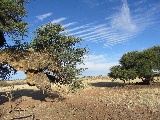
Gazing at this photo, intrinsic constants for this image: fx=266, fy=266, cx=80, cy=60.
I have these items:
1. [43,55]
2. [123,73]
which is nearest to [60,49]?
[43,55]

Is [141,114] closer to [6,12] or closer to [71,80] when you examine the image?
[71,80]

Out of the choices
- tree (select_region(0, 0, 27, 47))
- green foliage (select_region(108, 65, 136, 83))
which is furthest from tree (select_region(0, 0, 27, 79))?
green foliage (select_region(108, 65, 136, 83))

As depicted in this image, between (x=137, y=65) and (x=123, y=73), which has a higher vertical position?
(x=137, y=65)

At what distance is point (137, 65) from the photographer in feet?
153

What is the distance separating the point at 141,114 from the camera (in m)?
21.6

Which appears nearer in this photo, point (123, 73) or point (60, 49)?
point (60, 49)

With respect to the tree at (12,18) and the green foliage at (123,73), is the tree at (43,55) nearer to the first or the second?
the tree at (12,18)

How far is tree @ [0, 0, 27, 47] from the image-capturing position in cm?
2680

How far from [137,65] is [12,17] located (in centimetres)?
2558

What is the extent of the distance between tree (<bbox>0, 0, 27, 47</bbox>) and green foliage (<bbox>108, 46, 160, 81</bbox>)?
75.8 ft

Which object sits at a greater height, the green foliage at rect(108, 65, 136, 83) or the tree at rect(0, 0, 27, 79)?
the tree at rect(0, 0, 27, 79)

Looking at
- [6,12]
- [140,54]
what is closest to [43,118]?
[6,12]

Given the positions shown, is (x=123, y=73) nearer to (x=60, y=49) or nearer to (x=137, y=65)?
(x=137, y=65)

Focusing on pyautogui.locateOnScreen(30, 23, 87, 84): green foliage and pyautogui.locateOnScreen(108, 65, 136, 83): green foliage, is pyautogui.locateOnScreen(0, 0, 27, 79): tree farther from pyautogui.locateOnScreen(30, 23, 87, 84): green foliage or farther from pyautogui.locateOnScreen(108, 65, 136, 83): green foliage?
pyautogui.locateOnScreen(108, 65, 136, 83): green foliage
